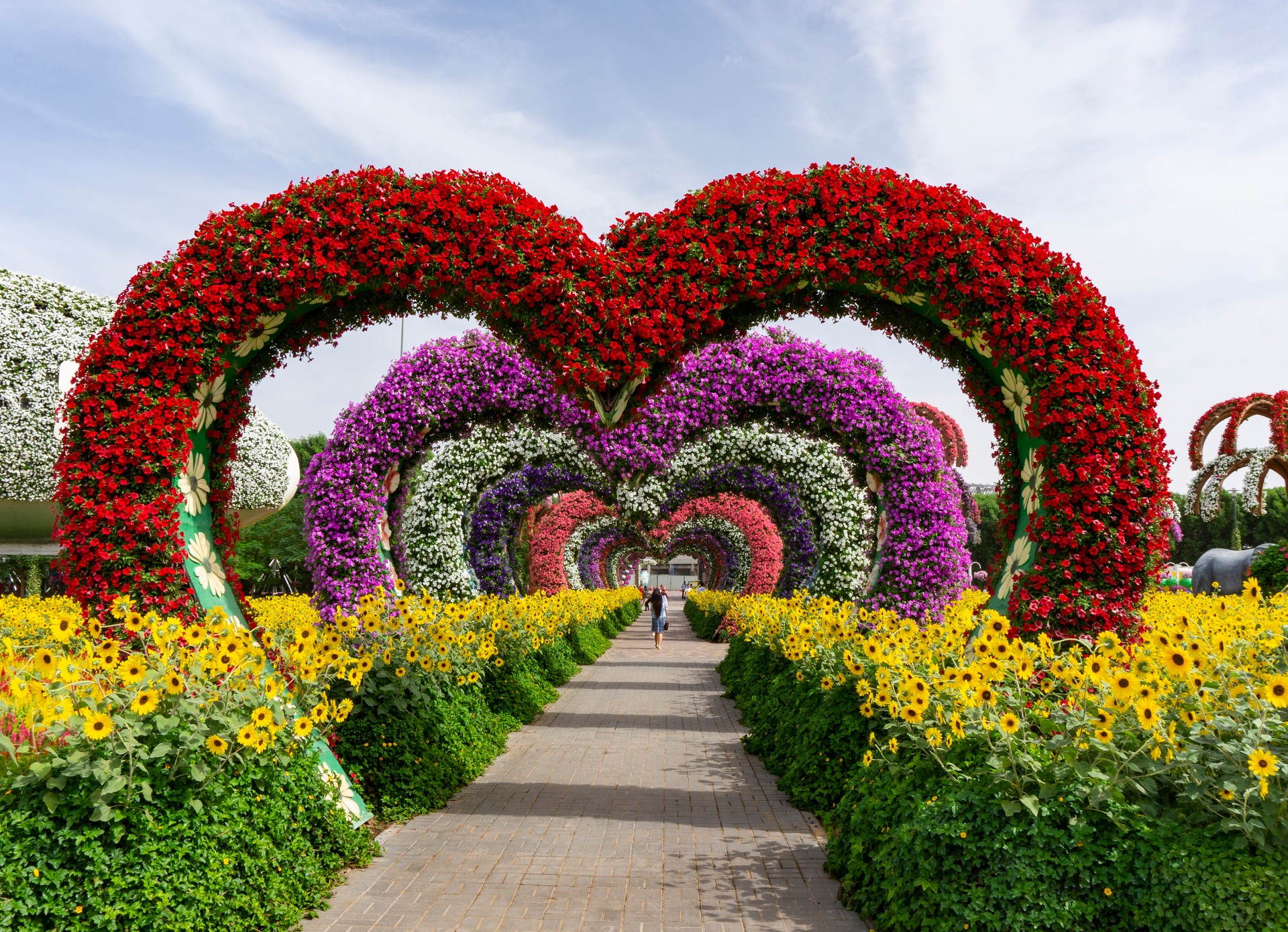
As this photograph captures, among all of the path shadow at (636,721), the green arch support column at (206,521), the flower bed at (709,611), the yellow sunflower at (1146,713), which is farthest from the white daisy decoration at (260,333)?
the flower bed at (709,611)

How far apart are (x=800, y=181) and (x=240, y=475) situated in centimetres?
1591

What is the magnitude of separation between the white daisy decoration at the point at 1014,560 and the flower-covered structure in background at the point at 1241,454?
1879 cm

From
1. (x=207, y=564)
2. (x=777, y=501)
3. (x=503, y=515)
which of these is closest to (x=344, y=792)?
(x=207, y=564)

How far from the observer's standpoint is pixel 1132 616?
16.7ft

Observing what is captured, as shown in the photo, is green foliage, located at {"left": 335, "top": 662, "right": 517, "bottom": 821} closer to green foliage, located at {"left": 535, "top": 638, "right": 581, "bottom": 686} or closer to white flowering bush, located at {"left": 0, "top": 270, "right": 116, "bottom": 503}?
green foliage, located at {"left": 535, "top": 638, "right": 581, "bottom": 686}

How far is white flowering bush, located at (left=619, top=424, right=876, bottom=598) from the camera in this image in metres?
12.8

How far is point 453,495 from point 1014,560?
28.9 ft

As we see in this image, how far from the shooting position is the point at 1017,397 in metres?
5.54

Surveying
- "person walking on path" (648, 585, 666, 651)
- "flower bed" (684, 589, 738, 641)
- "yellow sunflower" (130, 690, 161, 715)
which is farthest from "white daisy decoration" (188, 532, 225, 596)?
"flower bed" (684, 589, 738, 641)

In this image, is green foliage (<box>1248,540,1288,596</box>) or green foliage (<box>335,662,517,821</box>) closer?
green foliage (<box>335,662,517,821</box>)

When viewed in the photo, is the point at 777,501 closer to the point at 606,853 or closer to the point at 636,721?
the point at 636,721

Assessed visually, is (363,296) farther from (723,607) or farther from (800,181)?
(723,607)

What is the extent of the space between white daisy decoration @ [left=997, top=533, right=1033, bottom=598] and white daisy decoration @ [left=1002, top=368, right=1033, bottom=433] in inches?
27.6

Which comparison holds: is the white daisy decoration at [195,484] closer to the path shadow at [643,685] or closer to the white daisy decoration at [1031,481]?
the white daisy decoration at [1031,481]
